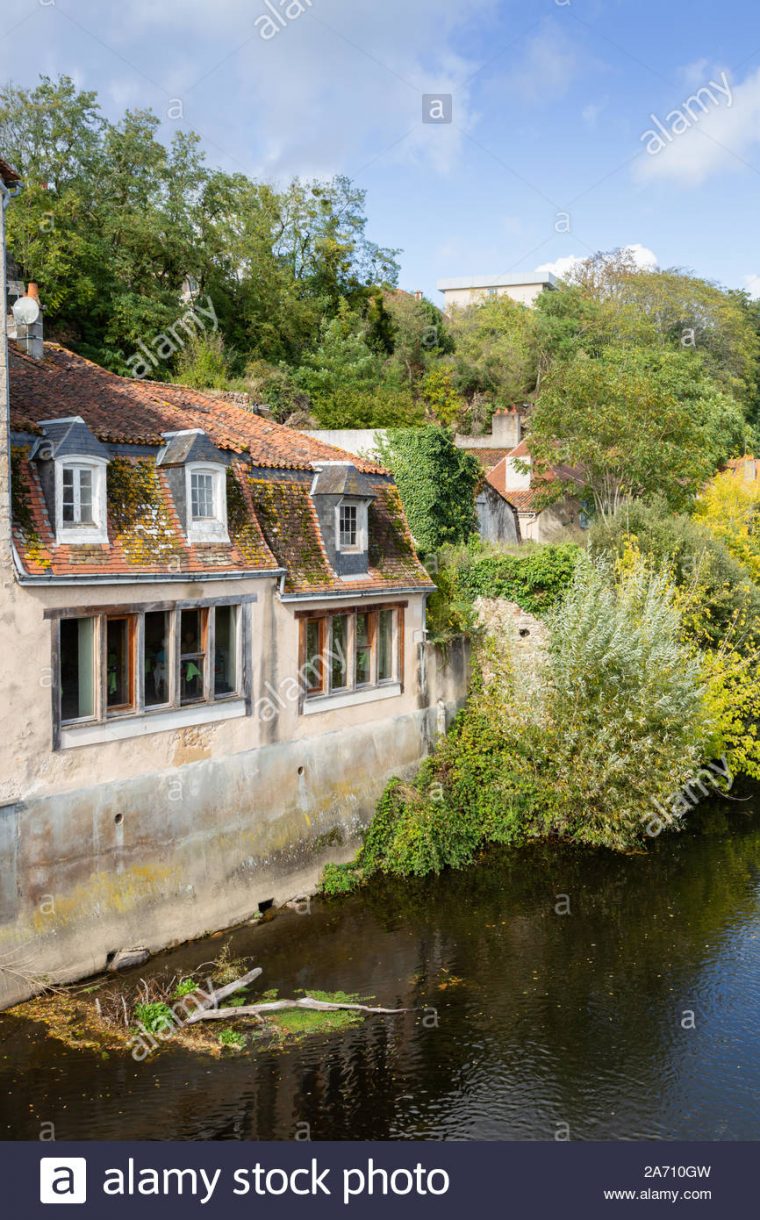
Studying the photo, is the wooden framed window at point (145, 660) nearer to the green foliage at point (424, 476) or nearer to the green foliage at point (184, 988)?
the green foliage at point (184, 988)

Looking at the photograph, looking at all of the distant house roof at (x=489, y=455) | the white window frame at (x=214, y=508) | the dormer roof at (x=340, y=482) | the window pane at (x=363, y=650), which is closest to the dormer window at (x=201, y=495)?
the white window frame at (x=214, y=508)

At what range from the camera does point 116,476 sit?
1833 cm

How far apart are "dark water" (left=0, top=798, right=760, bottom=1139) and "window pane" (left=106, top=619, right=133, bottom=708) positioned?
15.3ft

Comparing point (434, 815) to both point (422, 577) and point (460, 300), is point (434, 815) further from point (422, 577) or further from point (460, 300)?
point (460, 300)

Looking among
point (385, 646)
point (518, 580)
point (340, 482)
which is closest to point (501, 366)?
point (518, 580)

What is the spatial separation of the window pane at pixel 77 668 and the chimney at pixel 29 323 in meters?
6.88

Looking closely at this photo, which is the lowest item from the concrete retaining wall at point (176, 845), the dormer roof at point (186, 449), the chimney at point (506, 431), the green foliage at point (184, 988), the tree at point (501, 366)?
the green foliage at point (184, 988)

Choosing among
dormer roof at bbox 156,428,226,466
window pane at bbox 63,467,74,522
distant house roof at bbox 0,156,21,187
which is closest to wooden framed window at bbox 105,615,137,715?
window pane at bbox 63,467,74,522

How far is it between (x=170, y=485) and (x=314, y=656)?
505 cm

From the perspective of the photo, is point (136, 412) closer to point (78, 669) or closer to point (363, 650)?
point (78, 669)

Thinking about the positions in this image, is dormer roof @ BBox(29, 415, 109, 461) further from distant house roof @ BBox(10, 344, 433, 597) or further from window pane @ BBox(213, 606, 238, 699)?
window pane @ BBox(213, 606, 238, 699)

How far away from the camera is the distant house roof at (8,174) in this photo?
629 inches

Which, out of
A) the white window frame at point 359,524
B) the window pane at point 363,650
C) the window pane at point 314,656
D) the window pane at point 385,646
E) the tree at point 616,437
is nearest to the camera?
the window pane at point 314,656

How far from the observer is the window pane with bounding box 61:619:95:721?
17.0 m
